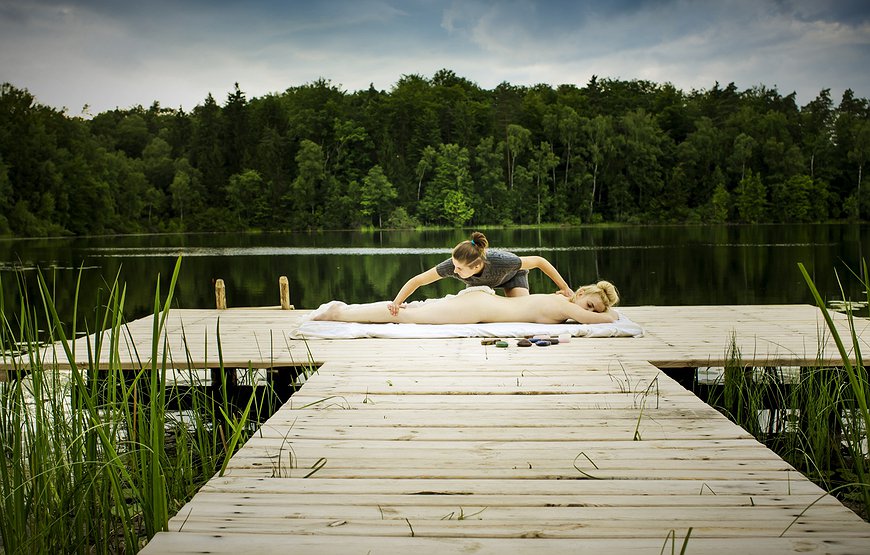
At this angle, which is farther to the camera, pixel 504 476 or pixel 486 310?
pixel 486 310

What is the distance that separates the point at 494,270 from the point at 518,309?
485mm

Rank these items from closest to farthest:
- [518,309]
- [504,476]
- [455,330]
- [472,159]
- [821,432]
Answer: [504,476], [821,432], [455,330], [518,309], [472,159]

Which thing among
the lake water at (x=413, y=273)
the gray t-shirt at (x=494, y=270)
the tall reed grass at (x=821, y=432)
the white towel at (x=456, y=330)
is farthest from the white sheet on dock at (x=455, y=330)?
the lake water at (x=413, y=273)

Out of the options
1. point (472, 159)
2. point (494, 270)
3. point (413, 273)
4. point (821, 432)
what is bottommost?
point (413, 273)

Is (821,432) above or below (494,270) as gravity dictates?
below

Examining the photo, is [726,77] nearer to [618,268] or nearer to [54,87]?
[618,268]

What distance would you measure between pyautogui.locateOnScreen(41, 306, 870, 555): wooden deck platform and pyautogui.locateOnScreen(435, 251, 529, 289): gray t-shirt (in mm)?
1771

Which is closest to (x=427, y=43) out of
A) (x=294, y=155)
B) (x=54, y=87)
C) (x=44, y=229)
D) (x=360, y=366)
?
(x=294, y=155)

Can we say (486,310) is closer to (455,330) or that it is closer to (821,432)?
(455,330)

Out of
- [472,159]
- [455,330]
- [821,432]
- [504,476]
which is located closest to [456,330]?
[455,330]

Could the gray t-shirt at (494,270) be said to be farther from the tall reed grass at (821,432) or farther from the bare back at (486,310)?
the tall reed grass at (821,432)

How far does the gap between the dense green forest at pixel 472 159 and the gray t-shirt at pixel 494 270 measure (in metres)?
46.4

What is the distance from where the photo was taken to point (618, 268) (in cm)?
2027

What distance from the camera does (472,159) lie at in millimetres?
55344
